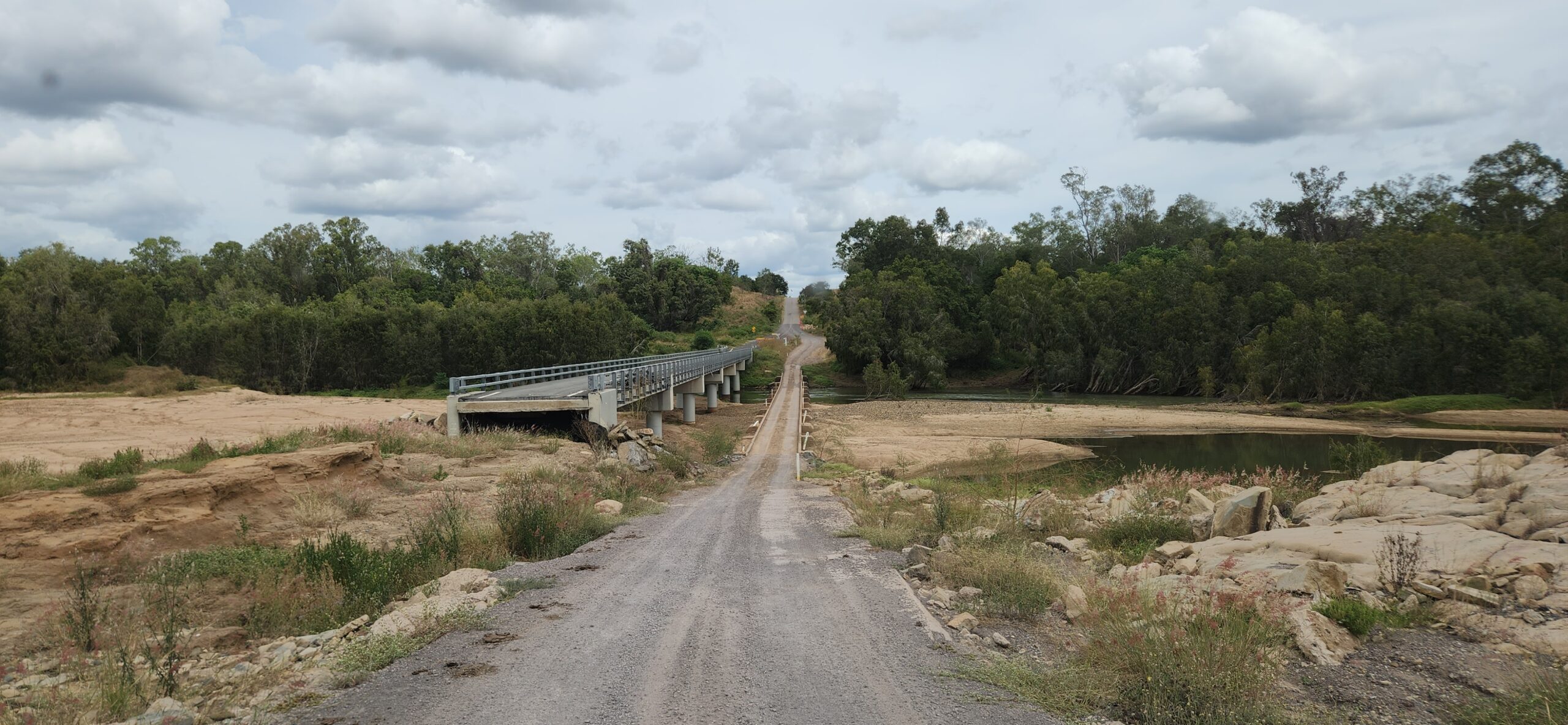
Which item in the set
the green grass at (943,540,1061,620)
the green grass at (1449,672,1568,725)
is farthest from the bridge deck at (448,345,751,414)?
the green grass at (1449,672,1568,725)

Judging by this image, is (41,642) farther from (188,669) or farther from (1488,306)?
(1488,306)

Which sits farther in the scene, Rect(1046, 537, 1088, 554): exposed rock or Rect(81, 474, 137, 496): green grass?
Rect(1046, 537, 1088, 554): exposed rock

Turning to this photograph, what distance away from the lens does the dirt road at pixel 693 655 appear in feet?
17.6

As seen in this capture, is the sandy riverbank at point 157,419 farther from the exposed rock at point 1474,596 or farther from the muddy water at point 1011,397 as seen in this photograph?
the muddy water at point 1011,397

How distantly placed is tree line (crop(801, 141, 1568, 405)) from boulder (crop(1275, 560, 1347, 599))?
167 feet

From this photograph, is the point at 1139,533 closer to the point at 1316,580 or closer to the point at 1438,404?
the point at 1316,580

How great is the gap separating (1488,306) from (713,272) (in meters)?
100

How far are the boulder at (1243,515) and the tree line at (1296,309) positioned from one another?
4707 cm

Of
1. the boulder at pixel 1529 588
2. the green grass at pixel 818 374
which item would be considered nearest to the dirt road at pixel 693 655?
the boulder at pixel 1529 588

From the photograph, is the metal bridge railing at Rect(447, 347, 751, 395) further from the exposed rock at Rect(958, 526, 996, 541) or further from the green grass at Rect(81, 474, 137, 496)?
the exposed rock at Rect(958, 526, 996, 541)

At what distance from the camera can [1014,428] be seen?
42250 millimetres

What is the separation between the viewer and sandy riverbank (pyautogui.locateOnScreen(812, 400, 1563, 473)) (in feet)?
108

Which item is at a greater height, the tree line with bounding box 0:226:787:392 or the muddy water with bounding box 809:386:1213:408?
the tree line with bounding box 0:226:787:392

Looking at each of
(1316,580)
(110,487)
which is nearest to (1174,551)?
(1316,580)
